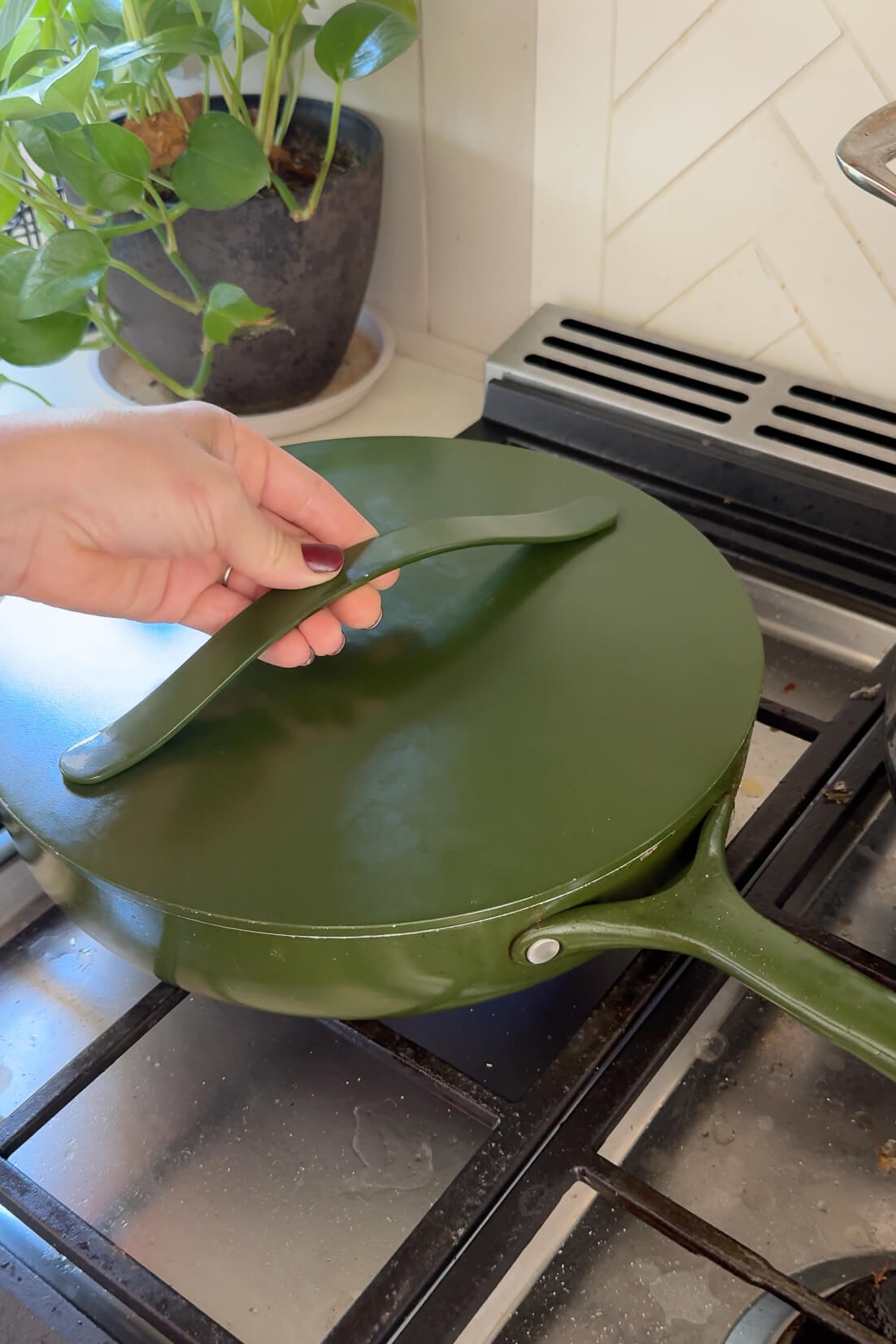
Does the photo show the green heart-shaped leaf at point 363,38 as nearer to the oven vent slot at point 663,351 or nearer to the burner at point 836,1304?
the oven vent slot at point 663,351

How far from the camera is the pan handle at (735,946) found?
0.37m

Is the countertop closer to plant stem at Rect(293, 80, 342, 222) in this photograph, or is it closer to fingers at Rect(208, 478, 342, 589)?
plant stem at Rect(293, 80, 342, 222)

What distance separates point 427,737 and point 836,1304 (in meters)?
0.23

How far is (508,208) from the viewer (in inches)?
30.5

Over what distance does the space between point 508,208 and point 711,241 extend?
15 cm

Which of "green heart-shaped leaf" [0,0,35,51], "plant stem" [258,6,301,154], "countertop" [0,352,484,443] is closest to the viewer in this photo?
"green heart-shaped leaf" [0,0,35,51]

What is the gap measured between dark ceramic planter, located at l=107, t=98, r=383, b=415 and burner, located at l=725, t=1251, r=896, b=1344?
1.89 feet

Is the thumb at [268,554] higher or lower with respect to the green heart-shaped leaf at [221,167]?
lower

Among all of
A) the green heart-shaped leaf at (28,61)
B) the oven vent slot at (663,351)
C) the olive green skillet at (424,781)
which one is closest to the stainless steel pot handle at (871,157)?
the olive green skillet at (424,781)

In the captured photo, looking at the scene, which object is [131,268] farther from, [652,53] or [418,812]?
[418,812]

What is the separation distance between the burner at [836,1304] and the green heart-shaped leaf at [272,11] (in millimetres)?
648

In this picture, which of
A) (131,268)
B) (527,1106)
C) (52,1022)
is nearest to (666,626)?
(527,1106)

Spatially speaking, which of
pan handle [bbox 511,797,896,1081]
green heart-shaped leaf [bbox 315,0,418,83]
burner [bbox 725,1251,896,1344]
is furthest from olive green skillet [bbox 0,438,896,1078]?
green heart-shaped leaf [bbox 315,0,418,83]

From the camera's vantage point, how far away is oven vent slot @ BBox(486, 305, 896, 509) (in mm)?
659
